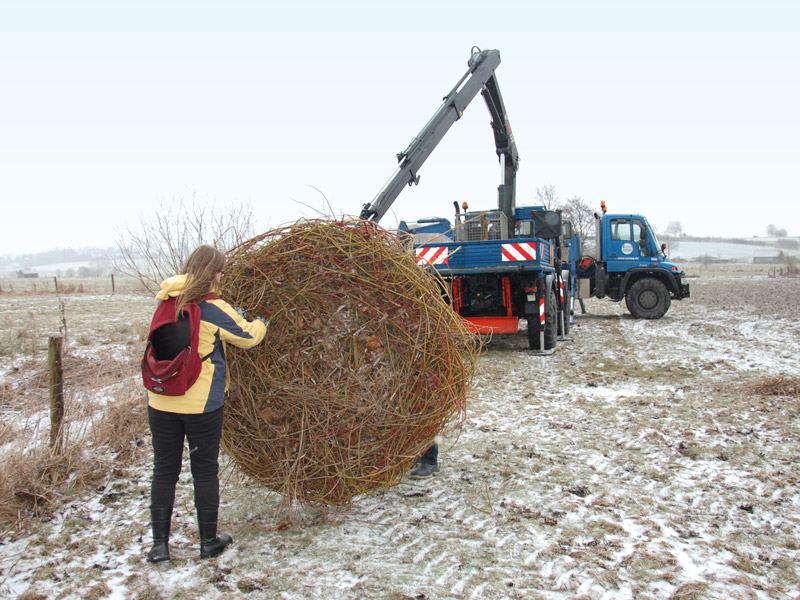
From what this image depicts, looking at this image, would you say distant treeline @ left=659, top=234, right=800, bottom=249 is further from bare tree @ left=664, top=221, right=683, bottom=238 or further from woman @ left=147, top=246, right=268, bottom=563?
woman @ left=147, top=246, right=268, bottom=563

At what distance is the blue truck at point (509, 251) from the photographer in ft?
27.5

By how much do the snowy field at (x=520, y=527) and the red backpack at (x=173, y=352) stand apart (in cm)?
97

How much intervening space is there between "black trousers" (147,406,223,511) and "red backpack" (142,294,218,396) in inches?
7.5

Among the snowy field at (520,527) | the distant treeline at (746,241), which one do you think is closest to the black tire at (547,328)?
the snowy field at (520,527)

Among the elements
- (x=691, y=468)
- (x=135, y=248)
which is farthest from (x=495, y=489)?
(x=135, y=248)

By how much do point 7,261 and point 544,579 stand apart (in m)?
189

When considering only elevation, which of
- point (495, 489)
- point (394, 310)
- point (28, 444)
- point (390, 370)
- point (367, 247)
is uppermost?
point (367, 247)

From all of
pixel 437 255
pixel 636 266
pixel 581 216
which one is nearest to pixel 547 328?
pixel 437 255

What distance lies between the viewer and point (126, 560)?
113 inches

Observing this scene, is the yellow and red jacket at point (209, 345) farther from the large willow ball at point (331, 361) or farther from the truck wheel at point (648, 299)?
the truck wheel at point (648, 299)

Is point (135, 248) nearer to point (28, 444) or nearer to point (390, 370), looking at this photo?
point (28, 444)

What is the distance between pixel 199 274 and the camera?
2.78 metres

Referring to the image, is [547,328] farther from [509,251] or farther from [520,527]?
[520,527]

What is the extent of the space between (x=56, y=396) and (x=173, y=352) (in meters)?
2.00
